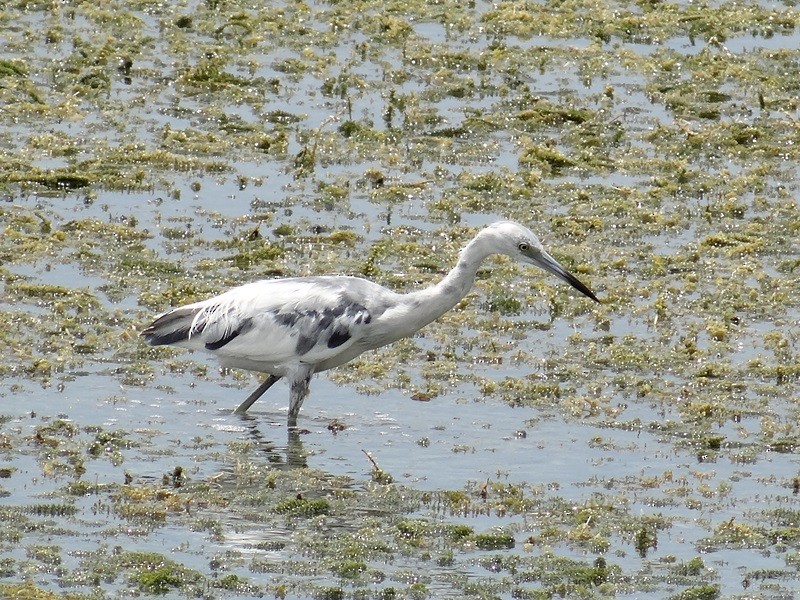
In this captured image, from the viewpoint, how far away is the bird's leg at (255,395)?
1234 centimetres

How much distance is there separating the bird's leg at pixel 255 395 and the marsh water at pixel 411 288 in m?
0.10

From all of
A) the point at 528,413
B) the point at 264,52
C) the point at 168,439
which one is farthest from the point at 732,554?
the point at 264,52

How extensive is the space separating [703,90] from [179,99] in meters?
5.35

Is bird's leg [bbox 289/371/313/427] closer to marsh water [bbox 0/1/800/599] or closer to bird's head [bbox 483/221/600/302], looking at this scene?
marsh water [bbox 0/1/800/599]

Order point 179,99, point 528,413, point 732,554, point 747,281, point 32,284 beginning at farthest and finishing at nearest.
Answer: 1. point 179,99
2. point 747,281
3. point 32,284
4. point 528,413
5. point 732,554

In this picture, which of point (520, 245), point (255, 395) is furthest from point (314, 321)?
point (520, 245)

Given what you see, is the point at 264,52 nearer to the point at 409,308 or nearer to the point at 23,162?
the point at 23,162

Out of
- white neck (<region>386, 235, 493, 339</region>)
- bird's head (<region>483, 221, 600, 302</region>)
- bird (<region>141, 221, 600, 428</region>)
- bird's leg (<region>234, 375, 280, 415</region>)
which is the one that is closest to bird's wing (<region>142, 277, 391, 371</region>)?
bird (<region>141, 221, 600, 428</region>)

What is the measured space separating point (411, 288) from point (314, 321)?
2.34m

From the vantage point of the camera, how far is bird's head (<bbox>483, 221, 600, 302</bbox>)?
12.3 metres

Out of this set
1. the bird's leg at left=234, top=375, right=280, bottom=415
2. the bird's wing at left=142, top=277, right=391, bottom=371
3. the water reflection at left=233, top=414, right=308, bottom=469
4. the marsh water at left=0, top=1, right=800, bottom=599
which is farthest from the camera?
the bird's leg at left=234, top=375, right=280, bottom=415

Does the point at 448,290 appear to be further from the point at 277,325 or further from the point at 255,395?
the point at 255,395

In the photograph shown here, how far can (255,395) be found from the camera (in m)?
12.4

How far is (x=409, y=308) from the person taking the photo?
12328mm
